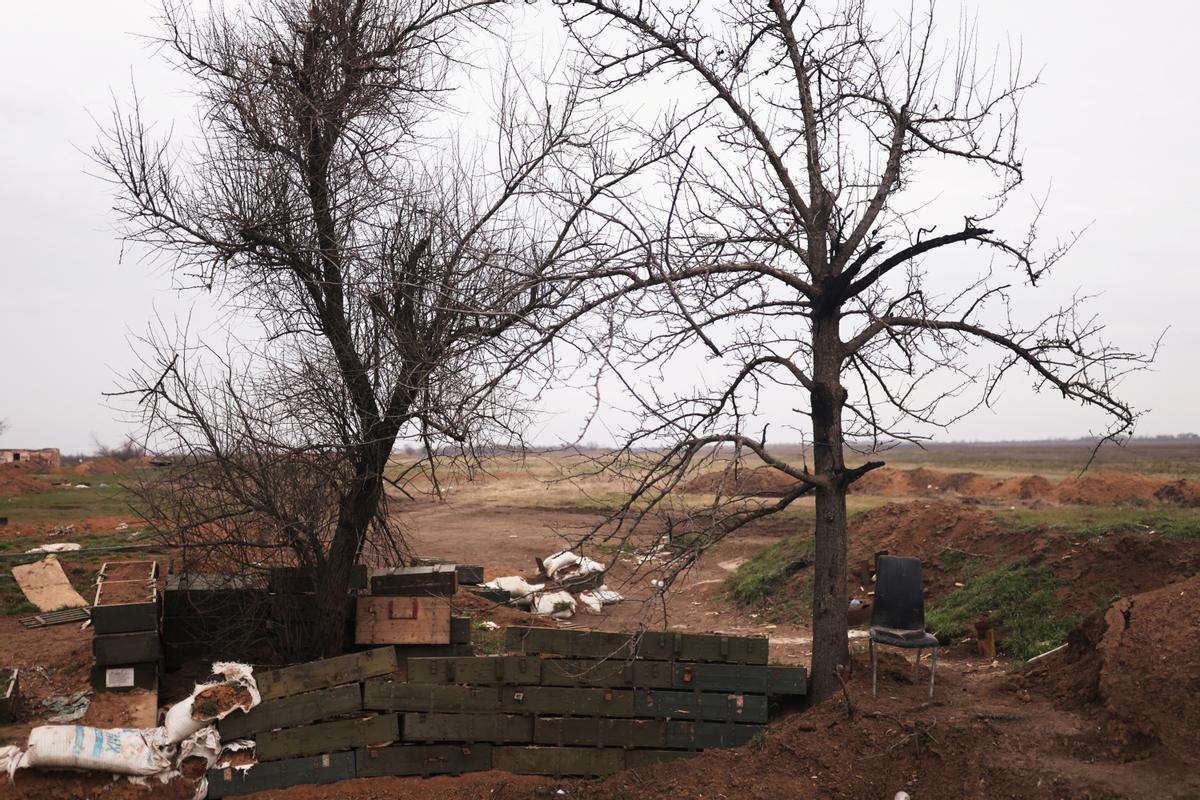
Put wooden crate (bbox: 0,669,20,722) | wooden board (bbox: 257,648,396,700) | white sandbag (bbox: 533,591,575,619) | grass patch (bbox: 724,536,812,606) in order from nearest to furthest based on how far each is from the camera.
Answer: wooden board (bbox: 257,648,396,700), wooden crate (bbox: 0,669,20,722), white sandbag (bbox: 533,591,575,619), grass patch (bbox: 724,536,812,606)

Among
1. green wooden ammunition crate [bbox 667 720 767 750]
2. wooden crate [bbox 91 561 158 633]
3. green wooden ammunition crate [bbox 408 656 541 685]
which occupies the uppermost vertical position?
wooden crate [bbox 91 561 158 633]

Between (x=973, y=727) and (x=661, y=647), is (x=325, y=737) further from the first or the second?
(x=973, y=727)

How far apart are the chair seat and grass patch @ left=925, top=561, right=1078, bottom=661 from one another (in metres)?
2.81

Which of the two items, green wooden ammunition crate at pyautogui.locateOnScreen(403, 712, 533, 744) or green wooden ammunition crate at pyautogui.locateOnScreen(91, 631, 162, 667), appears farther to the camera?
green wooden ammunition crate at pyautogui.locateOnScreen(91, 631, 162, 667)

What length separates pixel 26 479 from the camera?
39312 mm

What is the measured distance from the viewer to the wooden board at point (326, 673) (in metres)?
8.28

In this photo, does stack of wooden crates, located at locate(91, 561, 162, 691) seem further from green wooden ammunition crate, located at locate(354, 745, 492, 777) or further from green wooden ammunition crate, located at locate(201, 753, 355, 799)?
green wooden ammunition crate, located at locate(354, 745, 492, 777)

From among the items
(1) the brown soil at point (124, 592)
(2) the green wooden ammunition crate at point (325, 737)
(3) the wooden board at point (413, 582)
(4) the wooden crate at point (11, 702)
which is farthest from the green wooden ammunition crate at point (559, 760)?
(4) the wooden crate at point (11, 702)

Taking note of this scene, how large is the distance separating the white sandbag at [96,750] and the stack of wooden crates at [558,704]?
1423 millimetres

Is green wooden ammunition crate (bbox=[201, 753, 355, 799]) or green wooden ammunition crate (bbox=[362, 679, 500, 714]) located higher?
green wooden ammunition crate (bbox=[362, 679, 500, 714])

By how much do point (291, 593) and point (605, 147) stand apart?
6.00m

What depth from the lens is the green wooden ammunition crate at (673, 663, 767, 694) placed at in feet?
27.8

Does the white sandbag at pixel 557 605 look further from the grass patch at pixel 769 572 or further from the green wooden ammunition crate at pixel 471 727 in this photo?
the green wooden ammunition crate at pixel 471 727

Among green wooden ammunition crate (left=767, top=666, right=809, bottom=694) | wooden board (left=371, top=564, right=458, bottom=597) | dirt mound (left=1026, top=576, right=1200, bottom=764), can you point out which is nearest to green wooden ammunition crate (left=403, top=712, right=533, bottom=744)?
wooden board (left=371, top=564, right=458, bottom=597)
